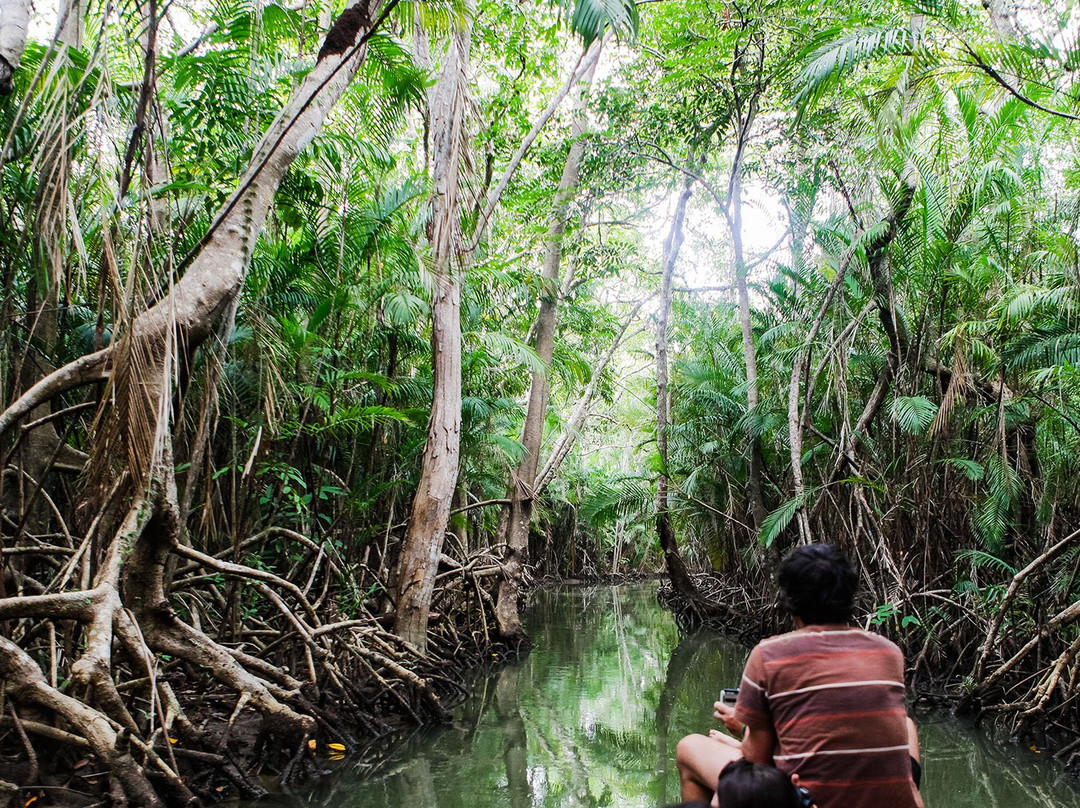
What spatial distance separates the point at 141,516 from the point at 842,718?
291 centimetres

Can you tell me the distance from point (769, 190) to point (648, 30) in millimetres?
2626

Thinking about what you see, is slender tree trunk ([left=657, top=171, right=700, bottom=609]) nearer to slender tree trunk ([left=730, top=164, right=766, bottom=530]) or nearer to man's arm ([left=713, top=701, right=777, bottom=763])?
slender tree trunk ([left=730, top=164, right=766, bottom=530])

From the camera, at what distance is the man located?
1.85 meters

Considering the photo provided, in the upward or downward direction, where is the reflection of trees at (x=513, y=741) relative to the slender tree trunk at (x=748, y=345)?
downward

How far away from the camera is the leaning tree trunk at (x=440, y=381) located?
597cm

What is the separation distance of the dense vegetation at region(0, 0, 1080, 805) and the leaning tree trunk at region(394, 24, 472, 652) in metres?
0.04

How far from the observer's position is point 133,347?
297 centimetres

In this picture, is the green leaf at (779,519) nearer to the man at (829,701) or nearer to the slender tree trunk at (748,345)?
the slender tree trunk at (748,345)

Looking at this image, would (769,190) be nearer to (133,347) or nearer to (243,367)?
(243,367)

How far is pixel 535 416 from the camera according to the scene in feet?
30.4

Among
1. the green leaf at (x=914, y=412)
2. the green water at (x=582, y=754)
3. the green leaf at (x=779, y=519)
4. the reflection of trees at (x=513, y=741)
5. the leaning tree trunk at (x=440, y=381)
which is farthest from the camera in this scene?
the green leaf at (x=779, y=519)

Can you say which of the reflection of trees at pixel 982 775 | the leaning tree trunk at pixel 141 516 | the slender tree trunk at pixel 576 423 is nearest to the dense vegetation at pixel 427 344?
the leaning tree trunk at pixel 141 516

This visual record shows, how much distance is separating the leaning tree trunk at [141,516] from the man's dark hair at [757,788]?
2421 mm

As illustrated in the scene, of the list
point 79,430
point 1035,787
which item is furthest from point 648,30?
point 1035,787
